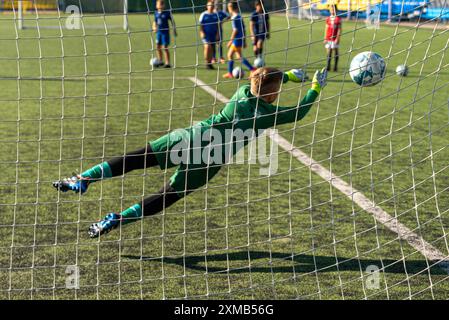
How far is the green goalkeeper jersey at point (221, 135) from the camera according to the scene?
4684mm

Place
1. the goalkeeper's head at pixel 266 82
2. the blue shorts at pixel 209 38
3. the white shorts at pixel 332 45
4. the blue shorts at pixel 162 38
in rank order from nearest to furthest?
the goalkeeper's head at pixel 266 82 → the white shorts at pixel 332 45 → the blue shorts at pixel 209 38 → the blue shorts at pixel 162 38

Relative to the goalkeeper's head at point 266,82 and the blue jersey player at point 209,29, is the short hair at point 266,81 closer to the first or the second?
the goalkeeper's head at point 266,82

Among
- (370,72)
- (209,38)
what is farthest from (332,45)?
(209,38)

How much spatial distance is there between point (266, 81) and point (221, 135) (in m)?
0.51

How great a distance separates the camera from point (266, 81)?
4.59 metres

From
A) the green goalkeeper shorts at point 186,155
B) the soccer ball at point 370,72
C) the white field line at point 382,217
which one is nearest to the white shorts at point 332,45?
the white field line at point 382,217

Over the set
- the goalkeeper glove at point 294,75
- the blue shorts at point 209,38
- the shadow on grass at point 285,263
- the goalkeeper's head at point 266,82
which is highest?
the blue shorts at point 209,38

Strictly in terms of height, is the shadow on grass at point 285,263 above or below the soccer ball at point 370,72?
below

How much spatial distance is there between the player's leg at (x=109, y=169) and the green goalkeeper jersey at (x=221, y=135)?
0.38 feet

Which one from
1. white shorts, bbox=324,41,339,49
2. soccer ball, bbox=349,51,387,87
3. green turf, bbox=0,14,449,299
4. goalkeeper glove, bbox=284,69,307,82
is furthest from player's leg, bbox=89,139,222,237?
white shorts, bbox=324,41,339,49

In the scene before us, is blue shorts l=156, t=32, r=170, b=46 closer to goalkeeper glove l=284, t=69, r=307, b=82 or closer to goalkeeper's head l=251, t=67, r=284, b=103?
goalkeeper glove l=284, t=69, r=307, b=82

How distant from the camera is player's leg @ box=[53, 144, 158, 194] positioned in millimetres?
4820

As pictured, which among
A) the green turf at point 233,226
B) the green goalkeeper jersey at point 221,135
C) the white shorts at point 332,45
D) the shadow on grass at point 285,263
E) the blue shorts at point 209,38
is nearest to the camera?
the green turf at point 233,226

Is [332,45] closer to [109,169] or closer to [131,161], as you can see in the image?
[131,161]
